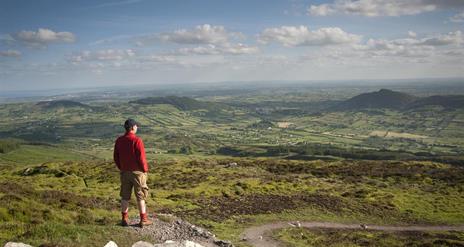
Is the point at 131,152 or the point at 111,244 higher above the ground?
the point at 131,152

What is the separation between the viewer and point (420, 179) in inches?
2041

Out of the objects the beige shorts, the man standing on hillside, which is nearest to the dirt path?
the beige shorts

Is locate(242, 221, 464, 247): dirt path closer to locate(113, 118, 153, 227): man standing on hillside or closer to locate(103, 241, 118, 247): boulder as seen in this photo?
locate(113, 118, 153, 227): man standing on hillside

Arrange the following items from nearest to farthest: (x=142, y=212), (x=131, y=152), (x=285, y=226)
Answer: (x=131, y=152) → (x=142, y=212) → (x=285, y=226)

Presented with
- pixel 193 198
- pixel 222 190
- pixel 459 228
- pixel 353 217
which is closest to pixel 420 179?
pixel 459 228

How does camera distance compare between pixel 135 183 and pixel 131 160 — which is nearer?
pixel 131 160

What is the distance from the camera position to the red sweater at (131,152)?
16.7 m

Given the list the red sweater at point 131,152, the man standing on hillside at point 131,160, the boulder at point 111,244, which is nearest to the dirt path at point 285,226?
the man standing on hillside at point 131,160

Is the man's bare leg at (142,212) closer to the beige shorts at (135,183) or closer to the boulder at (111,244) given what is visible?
the beige shorts at (135,183)

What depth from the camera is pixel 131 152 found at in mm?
16719

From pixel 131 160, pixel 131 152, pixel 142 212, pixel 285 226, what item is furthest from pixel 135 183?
pixel 285 226

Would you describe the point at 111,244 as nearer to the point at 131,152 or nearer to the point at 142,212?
the point at 142,212

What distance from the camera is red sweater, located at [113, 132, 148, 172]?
16.7 meters

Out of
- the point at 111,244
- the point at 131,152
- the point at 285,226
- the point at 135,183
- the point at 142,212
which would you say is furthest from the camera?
the point at 285,226
